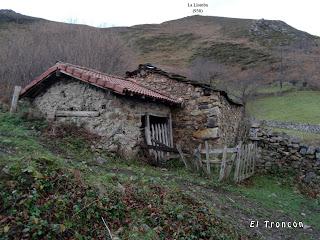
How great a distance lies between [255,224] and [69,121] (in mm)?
6419

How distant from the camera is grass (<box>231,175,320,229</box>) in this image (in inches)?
278

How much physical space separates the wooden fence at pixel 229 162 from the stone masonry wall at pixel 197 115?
1.00 meters

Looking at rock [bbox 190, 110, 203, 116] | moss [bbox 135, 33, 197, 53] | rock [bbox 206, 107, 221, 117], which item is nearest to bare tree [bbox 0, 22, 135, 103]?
rock [bbox 190, 110, 203, 116]

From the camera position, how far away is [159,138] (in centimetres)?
1071

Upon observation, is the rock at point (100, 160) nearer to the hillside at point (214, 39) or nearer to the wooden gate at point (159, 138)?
the wooden gate at point (159, 138)

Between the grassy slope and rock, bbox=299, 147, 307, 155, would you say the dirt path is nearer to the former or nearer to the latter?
the grassy slope

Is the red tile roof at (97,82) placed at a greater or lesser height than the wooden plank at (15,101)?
greater

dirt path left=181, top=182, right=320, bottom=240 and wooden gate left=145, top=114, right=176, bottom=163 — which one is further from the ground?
wooden gate left=145, top=114, right=176, bottom=163

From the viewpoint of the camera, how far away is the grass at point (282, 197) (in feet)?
23.2

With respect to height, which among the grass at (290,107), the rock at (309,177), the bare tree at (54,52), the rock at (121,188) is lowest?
the grass at (290,107)

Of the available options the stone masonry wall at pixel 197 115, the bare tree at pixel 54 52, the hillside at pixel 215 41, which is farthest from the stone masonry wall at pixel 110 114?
the hillside at pixel 215 41

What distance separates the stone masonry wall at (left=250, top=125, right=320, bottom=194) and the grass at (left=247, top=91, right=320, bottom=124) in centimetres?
1511

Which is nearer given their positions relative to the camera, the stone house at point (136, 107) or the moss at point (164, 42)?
the stone house at point (136, 107)

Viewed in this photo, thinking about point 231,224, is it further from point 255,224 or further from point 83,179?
point 83,179
